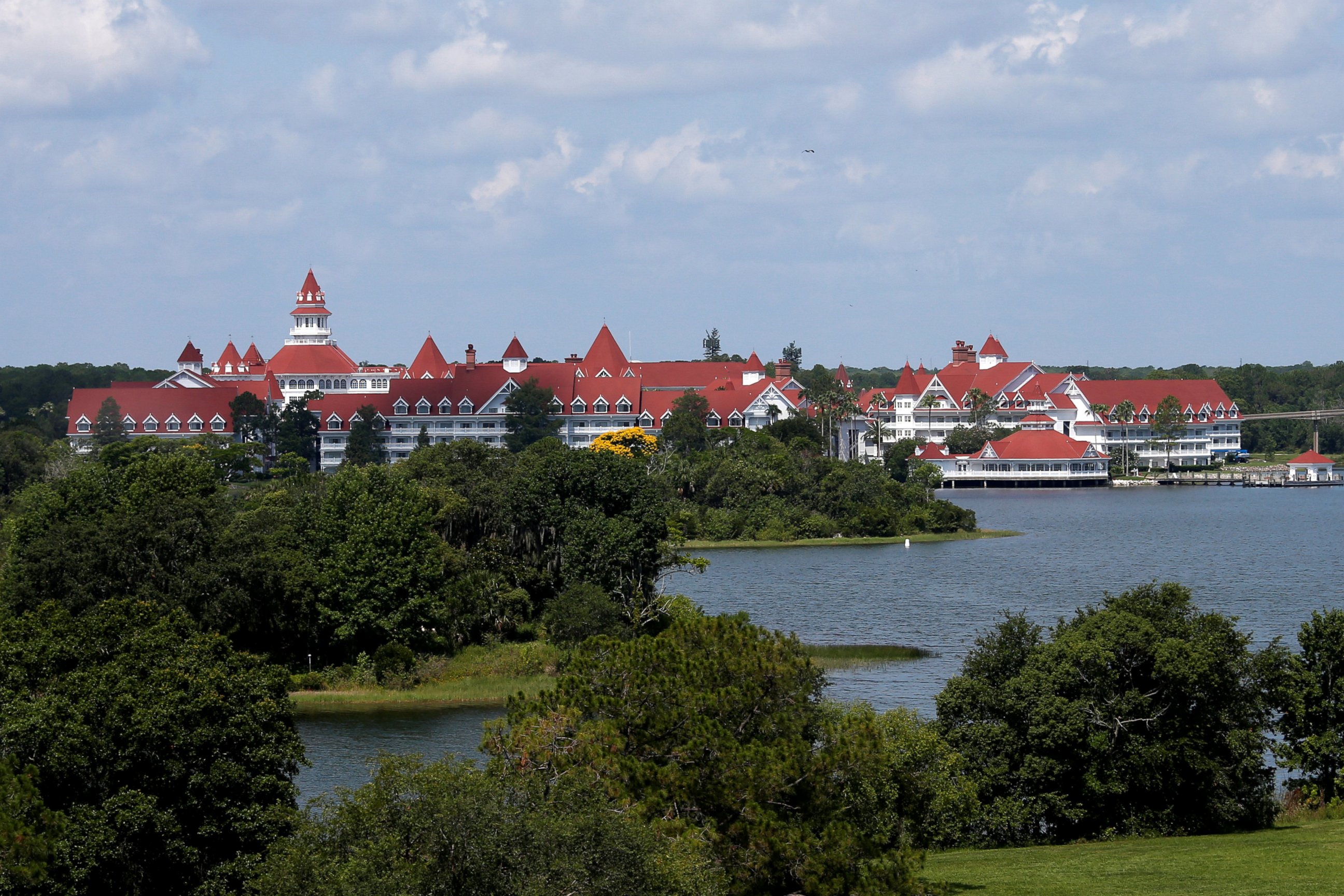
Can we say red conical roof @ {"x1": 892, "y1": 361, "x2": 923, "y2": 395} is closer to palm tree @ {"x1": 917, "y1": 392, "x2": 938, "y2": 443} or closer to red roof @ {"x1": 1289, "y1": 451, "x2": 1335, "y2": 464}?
palm tree @ {"x1": 917, "y1": 392, "x2": 938, "y2": 443}

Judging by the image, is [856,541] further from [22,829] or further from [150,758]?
[22,829]

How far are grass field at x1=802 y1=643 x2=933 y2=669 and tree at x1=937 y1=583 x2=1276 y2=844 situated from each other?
519 inches

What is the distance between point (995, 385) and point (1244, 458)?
70.8 feet

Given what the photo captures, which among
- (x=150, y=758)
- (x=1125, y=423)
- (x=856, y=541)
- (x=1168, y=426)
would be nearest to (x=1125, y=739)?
(x=150, y=758)

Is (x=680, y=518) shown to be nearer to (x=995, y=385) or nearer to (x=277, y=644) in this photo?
(x=277, y=644)

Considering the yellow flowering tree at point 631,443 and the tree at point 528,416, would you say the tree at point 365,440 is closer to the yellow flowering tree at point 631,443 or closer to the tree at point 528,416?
the tree at point 528,416

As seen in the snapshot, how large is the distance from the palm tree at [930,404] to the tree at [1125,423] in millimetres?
12942

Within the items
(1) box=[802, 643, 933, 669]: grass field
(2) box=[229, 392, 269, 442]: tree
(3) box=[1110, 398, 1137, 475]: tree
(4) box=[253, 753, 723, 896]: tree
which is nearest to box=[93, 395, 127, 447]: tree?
(2) box=[229, 392, 269, 442]: tree

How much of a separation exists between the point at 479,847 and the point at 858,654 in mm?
24463

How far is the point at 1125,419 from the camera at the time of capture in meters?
114

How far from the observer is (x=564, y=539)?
3538 centimetres

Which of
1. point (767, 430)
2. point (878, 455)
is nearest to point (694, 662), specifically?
point (767, 430)

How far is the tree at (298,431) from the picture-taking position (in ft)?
315

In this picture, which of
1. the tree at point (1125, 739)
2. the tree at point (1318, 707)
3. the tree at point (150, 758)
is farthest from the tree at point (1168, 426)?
the tree at point (150, 758)
